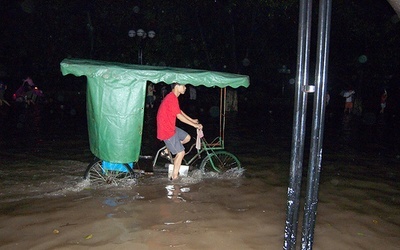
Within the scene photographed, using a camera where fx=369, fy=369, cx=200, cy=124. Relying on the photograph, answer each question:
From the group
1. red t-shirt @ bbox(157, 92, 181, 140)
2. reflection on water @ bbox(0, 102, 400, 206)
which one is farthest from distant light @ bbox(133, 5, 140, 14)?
red t-shirt @ bbox(157, 92, 181, 140)

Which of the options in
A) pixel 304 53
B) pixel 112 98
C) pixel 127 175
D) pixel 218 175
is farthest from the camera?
pixel 218 175

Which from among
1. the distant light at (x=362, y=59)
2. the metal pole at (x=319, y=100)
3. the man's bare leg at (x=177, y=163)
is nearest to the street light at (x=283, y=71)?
the distant light at (x=362, y=59)

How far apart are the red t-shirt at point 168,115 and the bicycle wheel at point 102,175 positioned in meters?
1.00

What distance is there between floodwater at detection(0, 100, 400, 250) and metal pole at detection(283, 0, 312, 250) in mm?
1636

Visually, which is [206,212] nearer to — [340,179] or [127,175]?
[127,175]

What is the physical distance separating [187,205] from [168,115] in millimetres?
1848

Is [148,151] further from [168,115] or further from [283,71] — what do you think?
[283,71]

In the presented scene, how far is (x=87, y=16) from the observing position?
Result: 86.5ft

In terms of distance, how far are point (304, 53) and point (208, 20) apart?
21267mm

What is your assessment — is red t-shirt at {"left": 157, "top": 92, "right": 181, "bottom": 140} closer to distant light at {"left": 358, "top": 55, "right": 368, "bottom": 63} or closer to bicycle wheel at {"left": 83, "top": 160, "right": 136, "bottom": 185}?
bicycle wheel at {"left": 83, "top": 160, "right": 136, "bottom": 185}

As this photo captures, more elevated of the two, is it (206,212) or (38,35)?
(38,35)

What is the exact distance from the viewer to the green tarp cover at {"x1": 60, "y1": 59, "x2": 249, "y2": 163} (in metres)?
6.79

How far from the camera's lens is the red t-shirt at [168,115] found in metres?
7.25

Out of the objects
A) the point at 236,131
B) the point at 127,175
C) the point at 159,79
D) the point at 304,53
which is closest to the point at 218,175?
the point at 127,175
